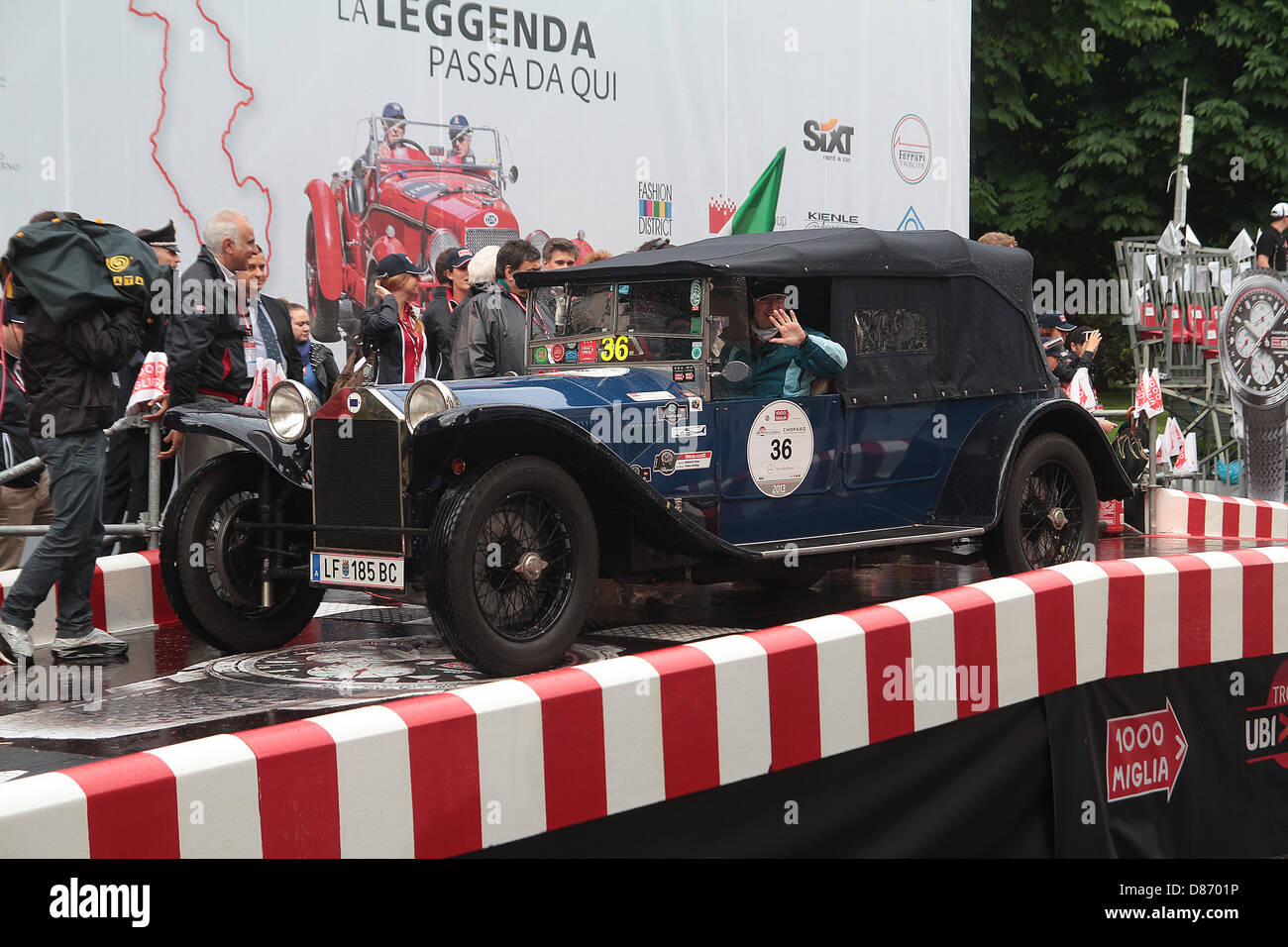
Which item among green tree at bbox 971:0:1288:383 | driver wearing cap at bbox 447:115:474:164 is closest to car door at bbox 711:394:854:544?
driver wearing cap at bbox 447:115:474:164

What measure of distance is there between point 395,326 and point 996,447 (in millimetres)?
3360

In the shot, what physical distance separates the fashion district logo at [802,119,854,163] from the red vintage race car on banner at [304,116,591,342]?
3195mm

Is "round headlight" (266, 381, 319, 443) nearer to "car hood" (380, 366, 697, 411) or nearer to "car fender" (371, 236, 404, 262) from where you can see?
"car hood" (380, 366, 697, 411)

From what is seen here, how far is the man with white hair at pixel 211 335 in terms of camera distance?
6.89 m

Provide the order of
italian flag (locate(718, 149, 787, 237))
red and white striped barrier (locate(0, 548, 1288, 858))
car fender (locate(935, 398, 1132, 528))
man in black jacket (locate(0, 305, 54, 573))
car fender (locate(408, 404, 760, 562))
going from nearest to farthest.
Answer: red and white striped barrier (locate(0, 548, 1288, 858))
car fender (locate(408, 404, 760, 562))
car fender (locate(935, 398, 1132, 528))
man in black jacket (locate(0, 305, 54, 573))
italian flag (locate(718, 149, 787, 237))

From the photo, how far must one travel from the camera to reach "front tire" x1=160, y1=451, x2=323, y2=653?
221 inches

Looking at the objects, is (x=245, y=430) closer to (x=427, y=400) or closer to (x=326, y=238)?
(x=427, y=400)

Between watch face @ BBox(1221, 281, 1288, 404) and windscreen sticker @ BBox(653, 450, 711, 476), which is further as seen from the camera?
watch face @ BBox(1221, 281, 1288, 404)

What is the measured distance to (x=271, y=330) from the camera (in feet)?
25.4

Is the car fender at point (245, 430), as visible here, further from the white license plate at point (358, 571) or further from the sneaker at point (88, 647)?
the sneaker at point (88, 647)

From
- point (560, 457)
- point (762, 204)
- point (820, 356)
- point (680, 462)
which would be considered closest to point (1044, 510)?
point (820, 356)

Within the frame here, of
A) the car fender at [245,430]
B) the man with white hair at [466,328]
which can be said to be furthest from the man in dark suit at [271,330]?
the car fender at [245,430]
